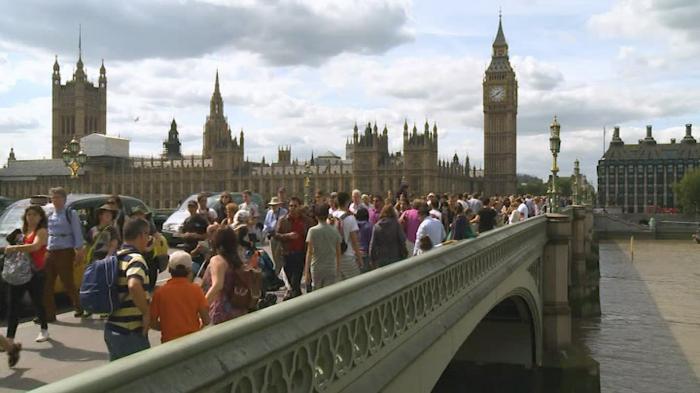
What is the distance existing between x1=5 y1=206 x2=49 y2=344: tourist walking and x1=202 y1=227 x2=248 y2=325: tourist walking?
117 inches

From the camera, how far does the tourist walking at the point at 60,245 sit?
941cm

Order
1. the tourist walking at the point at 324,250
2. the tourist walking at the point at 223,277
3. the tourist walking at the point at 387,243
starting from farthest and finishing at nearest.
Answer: the tourist walking at the point at 387,243, the tourist walking at the point at 324,250, the tourist walking at the point at 223,277

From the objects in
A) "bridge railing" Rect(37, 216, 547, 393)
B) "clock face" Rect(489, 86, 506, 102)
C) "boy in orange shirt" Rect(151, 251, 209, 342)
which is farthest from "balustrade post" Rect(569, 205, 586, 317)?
"clock face" Rect(489, 86, 506, 102)

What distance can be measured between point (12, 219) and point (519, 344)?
14.8m

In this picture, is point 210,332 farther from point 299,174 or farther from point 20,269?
point 299,174

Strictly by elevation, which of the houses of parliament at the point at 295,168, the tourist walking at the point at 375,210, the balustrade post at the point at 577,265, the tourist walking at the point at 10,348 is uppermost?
the houses of parliament at the point at 295,168

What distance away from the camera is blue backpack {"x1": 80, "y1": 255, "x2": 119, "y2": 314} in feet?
16.6

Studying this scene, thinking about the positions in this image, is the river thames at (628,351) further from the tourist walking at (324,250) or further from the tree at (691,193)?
the tree at (691,193)

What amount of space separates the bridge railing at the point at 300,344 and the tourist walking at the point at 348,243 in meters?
2.68

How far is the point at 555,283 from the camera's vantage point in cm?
2205

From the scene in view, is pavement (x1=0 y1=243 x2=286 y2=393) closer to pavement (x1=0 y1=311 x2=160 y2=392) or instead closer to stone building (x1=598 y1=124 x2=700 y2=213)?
pavement (x1=0 y1=311 x2=160 y2=392)

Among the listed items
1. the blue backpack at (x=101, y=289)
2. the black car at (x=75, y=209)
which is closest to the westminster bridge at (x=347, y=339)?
the blue backpack at (x=101, y=289)

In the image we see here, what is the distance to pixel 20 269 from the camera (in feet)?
25.7

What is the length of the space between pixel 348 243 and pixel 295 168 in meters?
97.5
